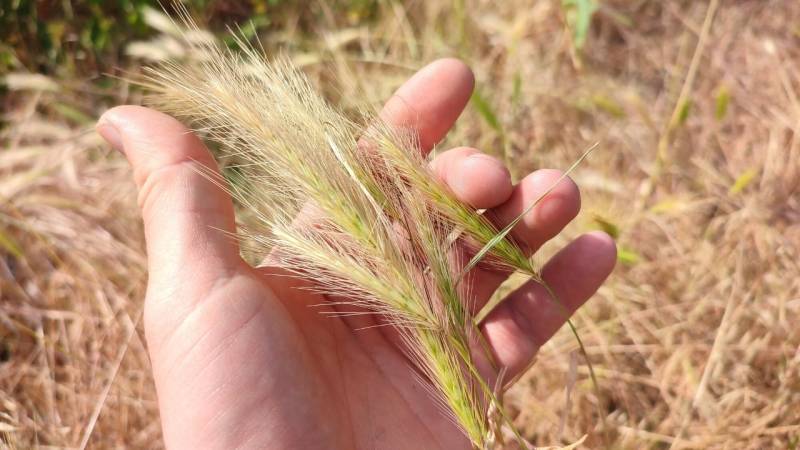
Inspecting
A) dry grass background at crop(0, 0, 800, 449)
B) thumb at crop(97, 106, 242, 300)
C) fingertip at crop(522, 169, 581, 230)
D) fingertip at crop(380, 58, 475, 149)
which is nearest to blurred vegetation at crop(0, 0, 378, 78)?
dry grass background at crop(0, 0, 800, 449)

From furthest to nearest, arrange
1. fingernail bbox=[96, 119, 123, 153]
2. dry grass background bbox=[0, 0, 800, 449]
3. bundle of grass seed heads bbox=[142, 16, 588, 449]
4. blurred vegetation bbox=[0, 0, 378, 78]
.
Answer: blurred vegetation bbox=[0, 0, 378, 78], dry grass background bbox=[0, 0, 800, 449], fingernail bbox=[96, 119, 123, 153], bundle of grass seed heads bbox=[142, 16, 588, 449]

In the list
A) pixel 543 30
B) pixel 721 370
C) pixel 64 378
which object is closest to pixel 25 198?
pixel 64 378

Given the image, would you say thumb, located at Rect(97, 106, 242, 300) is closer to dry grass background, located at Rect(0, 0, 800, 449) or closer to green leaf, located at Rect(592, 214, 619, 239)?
dry grass background, located at Rect(0, 0, 800, 449)

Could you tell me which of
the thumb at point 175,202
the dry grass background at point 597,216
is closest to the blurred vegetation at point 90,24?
the dry grass background at point 597,216

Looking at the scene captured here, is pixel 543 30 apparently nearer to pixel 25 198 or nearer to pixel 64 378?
pixel 25 198

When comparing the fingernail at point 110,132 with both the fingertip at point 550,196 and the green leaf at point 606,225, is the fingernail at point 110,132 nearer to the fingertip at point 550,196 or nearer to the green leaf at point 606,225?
the fingertip at point 550,196

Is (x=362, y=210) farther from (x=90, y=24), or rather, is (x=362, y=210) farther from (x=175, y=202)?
(x=90, y=24)
